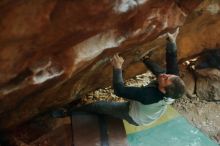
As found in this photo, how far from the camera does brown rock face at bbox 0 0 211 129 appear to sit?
3.54 meters

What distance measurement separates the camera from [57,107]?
6.06 metres

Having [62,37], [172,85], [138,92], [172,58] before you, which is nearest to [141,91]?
[138,92]

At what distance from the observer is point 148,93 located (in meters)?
4.66

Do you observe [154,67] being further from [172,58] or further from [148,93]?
[148,93]

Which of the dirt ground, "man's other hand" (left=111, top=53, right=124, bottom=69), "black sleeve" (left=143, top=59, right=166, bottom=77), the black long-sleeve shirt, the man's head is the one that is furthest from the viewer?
the dirt ground

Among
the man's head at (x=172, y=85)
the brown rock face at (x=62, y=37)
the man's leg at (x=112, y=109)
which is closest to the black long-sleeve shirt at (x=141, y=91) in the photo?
the man's head at (x=172, y=85)

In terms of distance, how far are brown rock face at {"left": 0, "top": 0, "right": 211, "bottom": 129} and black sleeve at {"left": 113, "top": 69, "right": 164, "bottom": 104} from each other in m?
0.32

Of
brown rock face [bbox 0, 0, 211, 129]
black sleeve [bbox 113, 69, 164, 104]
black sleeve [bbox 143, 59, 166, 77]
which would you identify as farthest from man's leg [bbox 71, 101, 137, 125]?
black sleeve [bbox 113, 69, 164, 104]

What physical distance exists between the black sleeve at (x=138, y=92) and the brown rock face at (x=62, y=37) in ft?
1.05

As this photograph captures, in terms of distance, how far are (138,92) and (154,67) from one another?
0.98 metres

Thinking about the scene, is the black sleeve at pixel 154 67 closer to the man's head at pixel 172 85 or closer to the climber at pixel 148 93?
the climber at pixel 148 93

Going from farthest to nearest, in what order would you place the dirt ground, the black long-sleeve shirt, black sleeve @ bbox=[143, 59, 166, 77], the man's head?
the dirt ground, black sleeve @ bbox=[143, 59, 166, 77], the black long-sleeve shirt, the man's head

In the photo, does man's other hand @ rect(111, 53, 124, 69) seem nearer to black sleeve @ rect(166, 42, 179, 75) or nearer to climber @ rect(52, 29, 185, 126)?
climber @ rect(52, 29, 185, 126)

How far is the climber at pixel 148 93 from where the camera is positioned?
4469 millimetres
